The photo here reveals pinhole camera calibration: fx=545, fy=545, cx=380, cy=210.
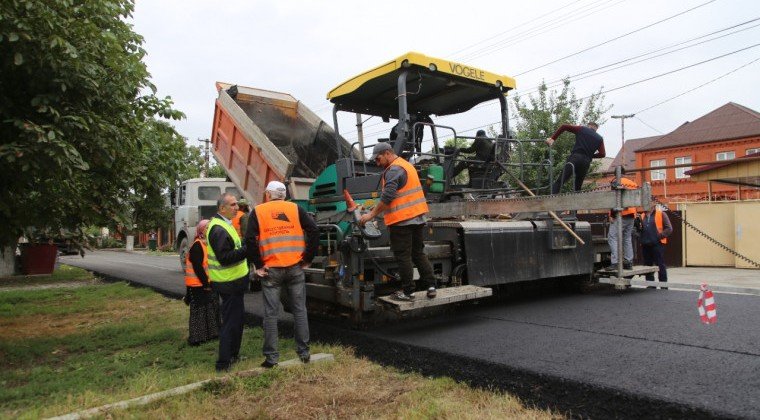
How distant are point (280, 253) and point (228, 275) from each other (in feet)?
1.71

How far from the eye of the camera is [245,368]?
418 cm

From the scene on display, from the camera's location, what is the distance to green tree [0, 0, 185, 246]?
399 cm

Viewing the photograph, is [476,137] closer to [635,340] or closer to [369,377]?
[635,340]

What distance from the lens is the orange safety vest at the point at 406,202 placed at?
4.55m

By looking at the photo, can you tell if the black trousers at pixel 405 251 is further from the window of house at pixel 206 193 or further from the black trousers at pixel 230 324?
the window of house at pixel 206 193

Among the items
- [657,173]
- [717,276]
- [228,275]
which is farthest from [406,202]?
[657,173]

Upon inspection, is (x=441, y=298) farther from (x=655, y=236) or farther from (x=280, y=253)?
(x=655, y=236)

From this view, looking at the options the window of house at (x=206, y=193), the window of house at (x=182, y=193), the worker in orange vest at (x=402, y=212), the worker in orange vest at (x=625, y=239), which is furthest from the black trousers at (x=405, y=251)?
the window of house at (x=182, y=193)

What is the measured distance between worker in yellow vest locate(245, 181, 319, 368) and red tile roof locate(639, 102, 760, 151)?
33.1 m

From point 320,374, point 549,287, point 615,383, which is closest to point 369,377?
point 320,374

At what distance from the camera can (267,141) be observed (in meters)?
6.91

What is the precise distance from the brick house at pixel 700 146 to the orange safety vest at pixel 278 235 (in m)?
27.6

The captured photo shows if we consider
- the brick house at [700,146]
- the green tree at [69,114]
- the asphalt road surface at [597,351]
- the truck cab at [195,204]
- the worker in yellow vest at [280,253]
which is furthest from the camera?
the brick house at [700,146]

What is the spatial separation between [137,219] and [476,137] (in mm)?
4903
